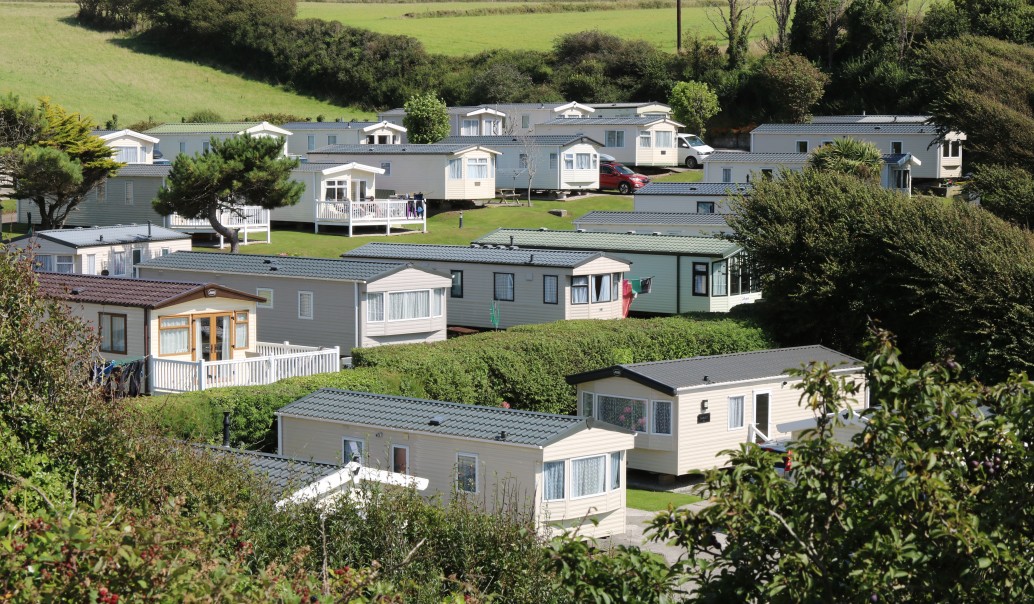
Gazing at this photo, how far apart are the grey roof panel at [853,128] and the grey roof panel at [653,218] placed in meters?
20.0

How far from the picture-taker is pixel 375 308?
3775 cm

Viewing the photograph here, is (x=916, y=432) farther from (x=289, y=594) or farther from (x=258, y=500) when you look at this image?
(x=258, y=500)

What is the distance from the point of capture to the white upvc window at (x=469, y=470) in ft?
82.7

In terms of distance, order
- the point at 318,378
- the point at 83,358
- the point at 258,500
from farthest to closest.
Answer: the point at 318,378 < the point at 258,500 < the point at 83,358

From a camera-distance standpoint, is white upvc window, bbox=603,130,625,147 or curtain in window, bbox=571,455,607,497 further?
white upvc window, bbox=603,130,625,147

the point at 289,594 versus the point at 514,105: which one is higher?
the point at 514,105

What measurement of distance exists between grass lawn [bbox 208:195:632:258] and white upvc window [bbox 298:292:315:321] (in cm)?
973

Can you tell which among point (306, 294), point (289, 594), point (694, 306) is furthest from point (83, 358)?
point (694, 306)

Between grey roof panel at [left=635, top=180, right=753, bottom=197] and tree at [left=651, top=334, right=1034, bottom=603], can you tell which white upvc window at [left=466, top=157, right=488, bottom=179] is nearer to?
grey roof panel at [left=635, top=180, right=753, bottom=197]

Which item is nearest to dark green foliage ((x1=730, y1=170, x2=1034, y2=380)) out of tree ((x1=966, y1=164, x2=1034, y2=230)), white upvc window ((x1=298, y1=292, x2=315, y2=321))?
tree ((x1=966, y1=164, x2=1034, y2=230))

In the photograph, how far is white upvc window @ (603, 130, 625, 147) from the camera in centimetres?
7375

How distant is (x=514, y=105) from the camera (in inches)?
3268

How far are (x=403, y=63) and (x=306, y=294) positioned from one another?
66183mm

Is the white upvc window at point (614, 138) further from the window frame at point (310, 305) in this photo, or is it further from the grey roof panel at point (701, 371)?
the grey roof panel at point (701, 371)
